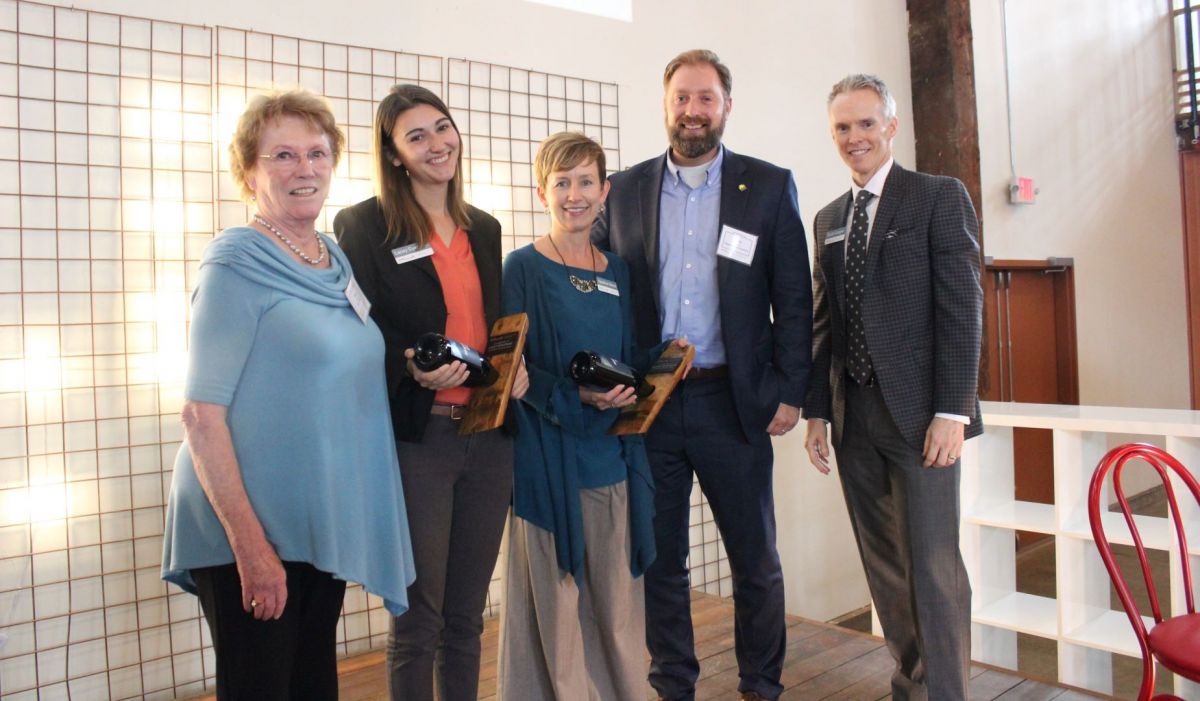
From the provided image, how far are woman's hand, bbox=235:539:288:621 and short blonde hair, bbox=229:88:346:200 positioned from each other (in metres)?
0.63

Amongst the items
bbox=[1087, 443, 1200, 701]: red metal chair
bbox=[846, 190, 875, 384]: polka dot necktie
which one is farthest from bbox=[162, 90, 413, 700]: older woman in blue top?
bbox=[1087, 443, 1200, 701]: red metal chair

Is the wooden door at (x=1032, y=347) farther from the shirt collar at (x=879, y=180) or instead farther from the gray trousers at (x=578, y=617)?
the gray trousers at (x=578, y=617)

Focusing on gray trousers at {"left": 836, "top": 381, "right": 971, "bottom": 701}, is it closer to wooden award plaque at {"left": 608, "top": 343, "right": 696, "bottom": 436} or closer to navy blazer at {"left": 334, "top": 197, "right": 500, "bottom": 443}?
wooden award plaque at {"left": 608, "top": 343, "right": 696, "bottom": 436}

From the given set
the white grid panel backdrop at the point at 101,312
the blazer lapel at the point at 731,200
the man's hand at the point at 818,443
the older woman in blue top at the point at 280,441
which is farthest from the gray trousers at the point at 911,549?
the white grid panel backdrop at the point at 101,312

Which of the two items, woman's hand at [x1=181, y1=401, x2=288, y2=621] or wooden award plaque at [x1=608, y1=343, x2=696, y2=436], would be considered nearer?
woman's hand at [x1=181, y1=401, x2=288, y2=621]

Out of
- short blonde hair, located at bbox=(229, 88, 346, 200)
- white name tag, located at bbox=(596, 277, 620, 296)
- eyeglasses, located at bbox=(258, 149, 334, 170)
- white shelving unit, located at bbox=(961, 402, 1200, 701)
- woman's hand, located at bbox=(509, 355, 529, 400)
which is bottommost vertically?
white shelving unit, located at bbox=(961, 402, 1200, 701)

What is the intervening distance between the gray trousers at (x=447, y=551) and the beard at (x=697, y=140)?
95 centimetres

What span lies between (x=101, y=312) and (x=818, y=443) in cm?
214

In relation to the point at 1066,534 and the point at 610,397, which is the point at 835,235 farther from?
the point at 1066,534

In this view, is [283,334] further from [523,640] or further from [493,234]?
[523,640]

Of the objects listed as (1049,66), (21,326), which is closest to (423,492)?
(21,326)

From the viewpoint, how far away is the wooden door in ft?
19.6

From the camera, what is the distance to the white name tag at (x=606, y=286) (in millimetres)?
1994

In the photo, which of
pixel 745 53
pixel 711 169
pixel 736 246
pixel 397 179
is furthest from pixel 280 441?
pixel 745 53
